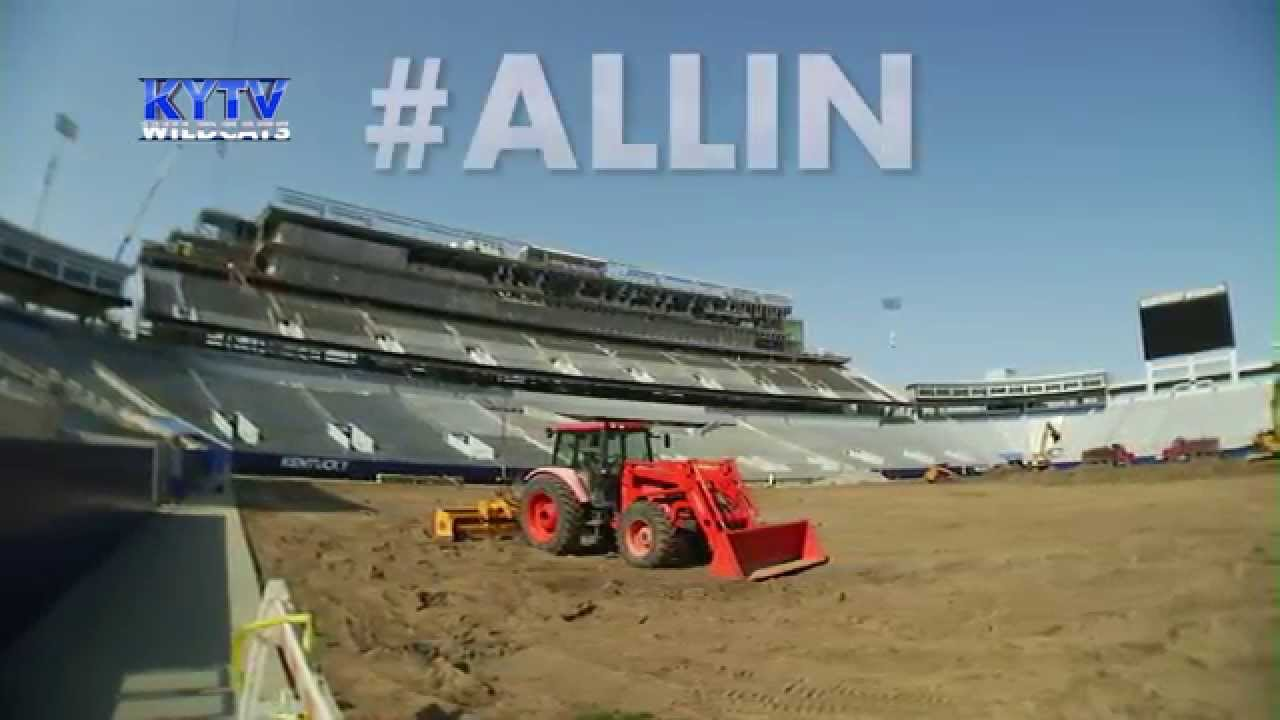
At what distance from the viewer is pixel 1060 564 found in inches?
312

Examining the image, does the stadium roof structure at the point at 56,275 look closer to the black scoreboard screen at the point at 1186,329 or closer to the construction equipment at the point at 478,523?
the construction equipment at the point at 478,523

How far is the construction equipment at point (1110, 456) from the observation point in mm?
35259

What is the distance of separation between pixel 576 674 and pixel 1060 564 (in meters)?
5.71

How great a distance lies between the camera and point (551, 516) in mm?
10398

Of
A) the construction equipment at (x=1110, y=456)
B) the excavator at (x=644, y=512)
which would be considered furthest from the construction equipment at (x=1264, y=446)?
the excavator at (x=644, y=512)

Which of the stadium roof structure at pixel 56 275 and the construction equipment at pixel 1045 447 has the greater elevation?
the stadium roof structure at pixel 56 275

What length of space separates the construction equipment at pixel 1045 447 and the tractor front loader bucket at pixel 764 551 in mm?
31713

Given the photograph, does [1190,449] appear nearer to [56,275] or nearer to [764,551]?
[764,551]

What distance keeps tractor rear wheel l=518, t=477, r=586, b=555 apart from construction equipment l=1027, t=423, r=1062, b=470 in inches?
1273

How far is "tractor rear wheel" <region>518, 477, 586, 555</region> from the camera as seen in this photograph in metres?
9.69

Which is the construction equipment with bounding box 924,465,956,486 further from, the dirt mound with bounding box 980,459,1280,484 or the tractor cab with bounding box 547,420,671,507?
the tractor cab with bounding box 547,420,671,507

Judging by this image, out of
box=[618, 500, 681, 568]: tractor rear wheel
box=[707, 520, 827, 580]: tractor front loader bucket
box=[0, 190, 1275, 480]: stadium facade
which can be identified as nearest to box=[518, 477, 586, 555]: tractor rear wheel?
box=[618, 500, 681, 568]: tractor rear wheel

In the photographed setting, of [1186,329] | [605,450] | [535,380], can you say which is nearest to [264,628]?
[605,450]

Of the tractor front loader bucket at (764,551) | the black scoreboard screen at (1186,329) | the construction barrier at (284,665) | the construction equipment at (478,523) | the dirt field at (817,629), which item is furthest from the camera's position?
the black scoreboard screen at (1186,329)
